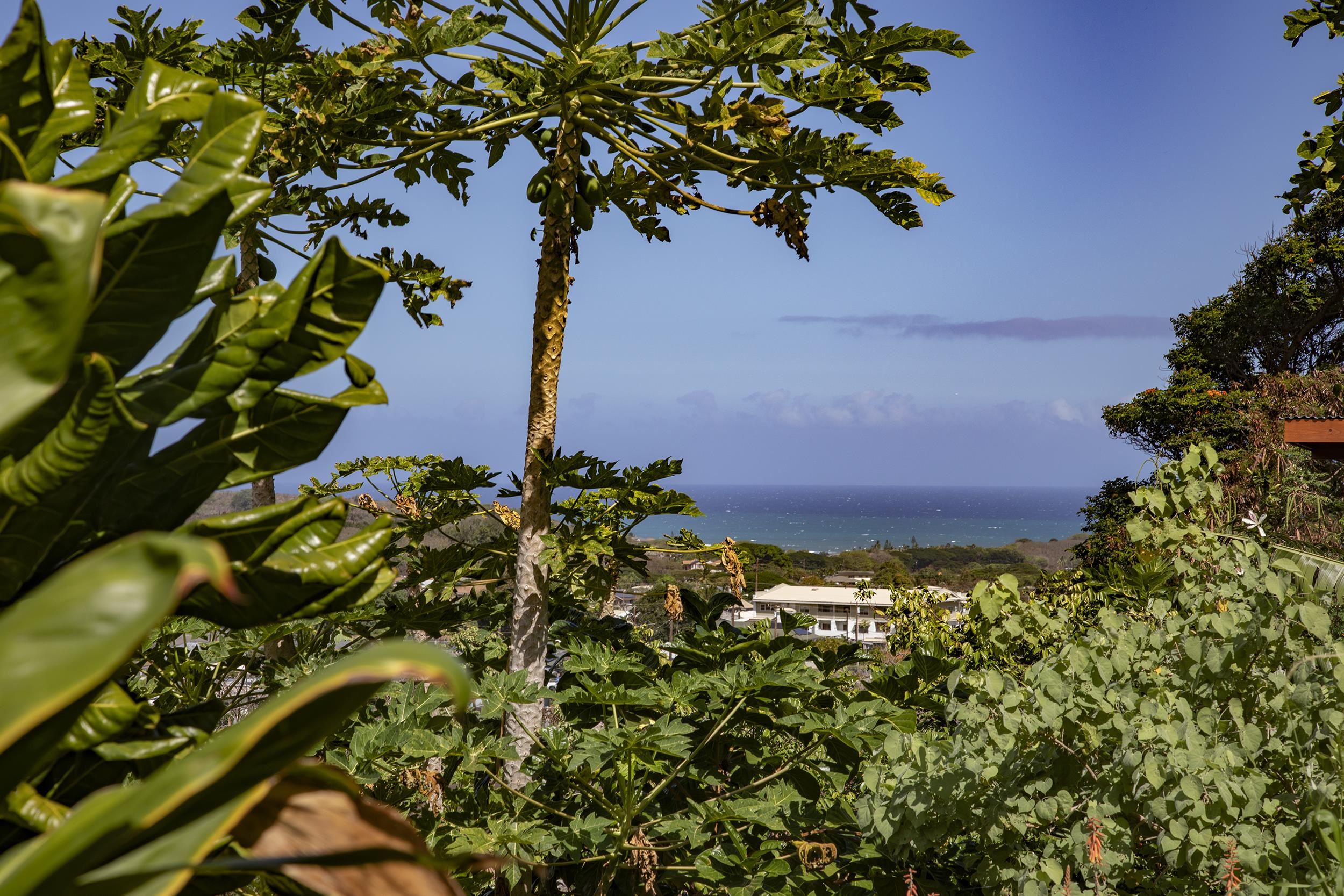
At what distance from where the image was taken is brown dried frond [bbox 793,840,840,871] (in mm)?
2230

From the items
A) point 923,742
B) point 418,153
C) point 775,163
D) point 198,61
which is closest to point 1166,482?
point 923,742

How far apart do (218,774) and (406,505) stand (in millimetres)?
2947

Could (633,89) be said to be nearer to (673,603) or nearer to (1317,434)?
(673,603)

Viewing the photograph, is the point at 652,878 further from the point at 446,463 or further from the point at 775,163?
the point at 775,163

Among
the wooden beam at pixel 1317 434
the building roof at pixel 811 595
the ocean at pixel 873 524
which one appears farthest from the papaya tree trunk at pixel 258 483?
the ocean at pixel 873 524

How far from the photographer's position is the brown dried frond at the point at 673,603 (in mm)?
2979

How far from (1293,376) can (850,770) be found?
14238mm

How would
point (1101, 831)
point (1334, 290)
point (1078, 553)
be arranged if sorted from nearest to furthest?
point (1101, 831)
point (1078, 553)
point (1334, 290)

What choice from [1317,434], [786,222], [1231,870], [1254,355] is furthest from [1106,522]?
[1231,870]

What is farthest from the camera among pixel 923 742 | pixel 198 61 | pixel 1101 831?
pixel 198 61

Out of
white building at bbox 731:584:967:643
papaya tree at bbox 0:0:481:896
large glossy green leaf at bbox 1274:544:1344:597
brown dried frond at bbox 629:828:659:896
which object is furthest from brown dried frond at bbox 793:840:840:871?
white building at bbox 731:584:967:643

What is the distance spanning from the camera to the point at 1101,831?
1.60 metres

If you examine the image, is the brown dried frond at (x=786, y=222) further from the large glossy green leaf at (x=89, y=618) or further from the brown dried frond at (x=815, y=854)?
the large glossy green leaf at (x=89, y=618)

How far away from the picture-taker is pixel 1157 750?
1.69 metres
